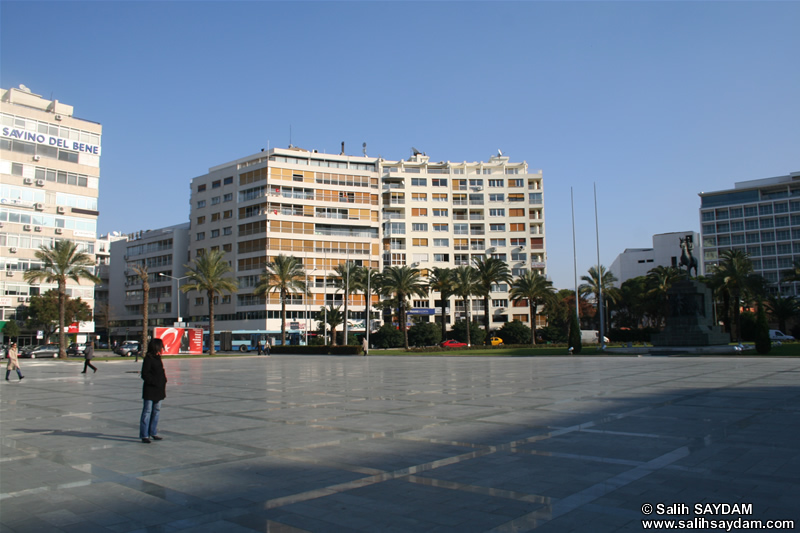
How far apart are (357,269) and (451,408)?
54529mm

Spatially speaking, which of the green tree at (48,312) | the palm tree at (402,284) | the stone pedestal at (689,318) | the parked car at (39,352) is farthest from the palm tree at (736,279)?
the green tree at (48,312)

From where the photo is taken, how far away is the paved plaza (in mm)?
5207

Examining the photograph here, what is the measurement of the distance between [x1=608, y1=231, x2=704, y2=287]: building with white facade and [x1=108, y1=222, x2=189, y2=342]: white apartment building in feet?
270

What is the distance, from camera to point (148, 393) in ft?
30.2

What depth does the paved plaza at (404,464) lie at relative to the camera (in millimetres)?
5207

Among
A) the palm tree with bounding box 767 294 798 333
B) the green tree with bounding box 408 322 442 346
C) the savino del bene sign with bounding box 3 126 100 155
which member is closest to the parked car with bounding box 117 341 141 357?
the savino del bene sign with bounding box 3 126 100 155

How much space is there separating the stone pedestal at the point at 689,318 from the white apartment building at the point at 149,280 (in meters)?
71.5

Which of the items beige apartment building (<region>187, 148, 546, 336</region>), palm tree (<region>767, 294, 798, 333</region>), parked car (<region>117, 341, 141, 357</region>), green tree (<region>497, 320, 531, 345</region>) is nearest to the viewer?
parked car (<region>117, 341, 141, 357</region>)

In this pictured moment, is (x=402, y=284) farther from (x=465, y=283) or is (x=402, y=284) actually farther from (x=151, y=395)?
(x=151, y=395)

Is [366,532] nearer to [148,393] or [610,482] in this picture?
[610,482]

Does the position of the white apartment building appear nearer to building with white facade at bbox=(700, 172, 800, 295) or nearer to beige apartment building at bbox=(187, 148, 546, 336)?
beige apartment building at bbox=(187, 148, 546, 336)

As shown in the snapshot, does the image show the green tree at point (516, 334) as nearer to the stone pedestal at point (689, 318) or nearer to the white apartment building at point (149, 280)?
the stone pedestal at point (689, 318)

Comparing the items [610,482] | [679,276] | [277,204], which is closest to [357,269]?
[277,204]

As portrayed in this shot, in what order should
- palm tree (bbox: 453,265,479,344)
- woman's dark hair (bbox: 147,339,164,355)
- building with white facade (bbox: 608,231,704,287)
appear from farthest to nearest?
building with white facade (bbox: 608,231,704,287)
palm tree (bbox: 453,265,479,344)
woman's dark hair (bbox: 147,339,164,355)
